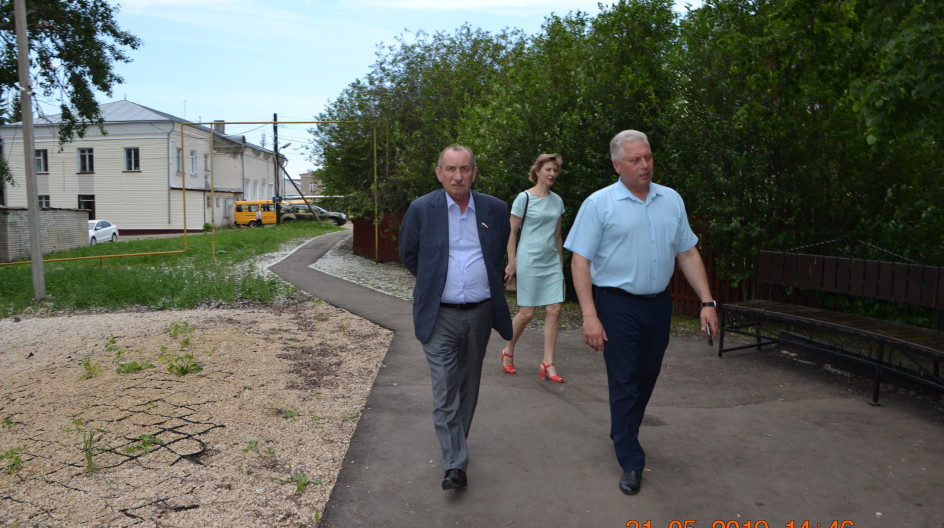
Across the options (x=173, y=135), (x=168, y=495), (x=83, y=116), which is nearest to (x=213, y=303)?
(x=168, y=495)

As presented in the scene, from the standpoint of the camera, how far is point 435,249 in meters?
3.80

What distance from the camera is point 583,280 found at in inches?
148

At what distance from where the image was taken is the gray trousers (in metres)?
3.73

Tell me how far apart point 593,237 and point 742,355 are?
4.00m

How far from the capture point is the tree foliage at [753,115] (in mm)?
5594

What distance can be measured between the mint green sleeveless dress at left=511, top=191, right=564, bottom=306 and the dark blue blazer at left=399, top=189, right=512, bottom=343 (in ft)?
6.12

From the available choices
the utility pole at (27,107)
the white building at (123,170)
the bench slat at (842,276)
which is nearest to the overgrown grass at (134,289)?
the utility pole at (27,107)

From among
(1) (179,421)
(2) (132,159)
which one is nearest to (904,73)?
(1) (179,421)

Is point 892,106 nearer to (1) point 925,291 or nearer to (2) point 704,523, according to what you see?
→ (1) point 925,291

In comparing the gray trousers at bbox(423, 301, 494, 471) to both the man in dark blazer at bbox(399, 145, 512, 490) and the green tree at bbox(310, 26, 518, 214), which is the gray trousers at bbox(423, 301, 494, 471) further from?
the green tree at bbox(310, 26, 518, 214)

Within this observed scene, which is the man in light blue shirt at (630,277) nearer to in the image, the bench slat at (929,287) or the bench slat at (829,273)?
the bench slat at (929,287)

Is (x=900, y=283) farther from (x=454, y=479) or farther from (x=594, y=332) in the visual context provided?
(x=454, y=479)

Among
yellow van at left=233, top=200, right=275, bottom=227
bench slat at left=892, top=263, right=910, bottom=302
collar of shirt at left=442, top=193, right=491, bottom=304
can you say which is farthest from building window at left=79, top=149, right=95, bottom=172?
bench slat at left=892, top=263, right=910, bottom=302

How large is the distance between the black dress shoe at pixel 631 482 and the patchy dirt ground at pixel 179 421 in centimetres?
117
